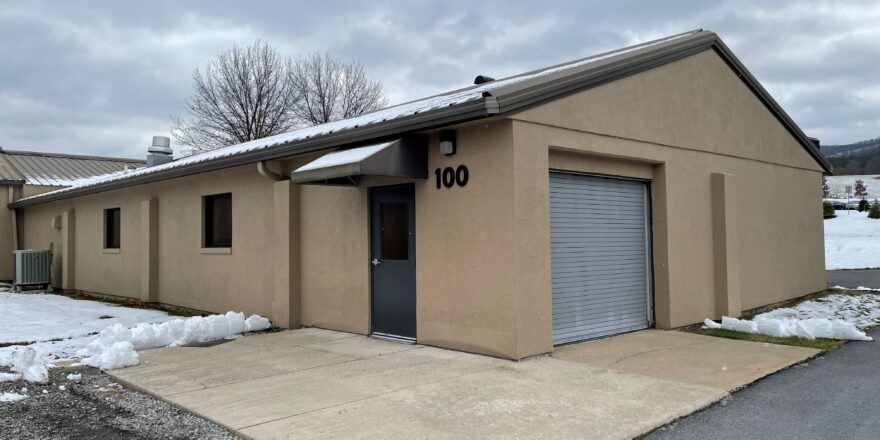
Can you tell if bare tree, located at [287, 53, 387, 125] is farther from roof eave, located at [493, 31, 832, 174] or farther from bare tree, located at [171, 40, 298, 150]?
roof eave, located at [493, 31, 832, 174]

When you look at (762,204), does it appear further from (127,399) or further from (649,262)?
(127,399)

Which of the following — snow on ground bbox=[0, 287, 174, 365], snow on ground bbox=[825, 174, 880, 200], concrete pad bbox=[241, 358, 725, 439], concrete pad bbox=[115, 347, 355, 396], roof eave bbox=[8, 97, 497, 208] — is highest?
snow on ground bbox=[825, 174, 880, 200]

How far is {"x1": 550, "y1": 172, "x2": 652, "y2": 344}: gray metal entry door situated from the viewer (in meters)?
7.83

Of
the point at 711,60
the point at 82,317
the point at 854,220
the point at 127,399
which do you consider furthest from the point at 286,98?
the point at 854,220

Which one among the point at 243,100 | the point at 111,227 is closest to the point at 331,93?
the point at 243,100

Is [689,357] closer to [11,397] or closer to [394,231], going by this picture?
[394,231]

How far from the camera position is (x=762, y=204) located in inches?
447

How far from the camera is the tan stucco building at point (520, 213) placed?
7020mm

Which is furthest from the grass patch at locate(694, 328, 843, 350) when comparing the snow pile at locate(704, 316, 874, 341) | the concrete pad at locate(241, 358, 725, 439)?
the concrete pad at locate(241, 358, 725, 439)

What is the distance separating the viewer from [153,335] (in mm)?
8180

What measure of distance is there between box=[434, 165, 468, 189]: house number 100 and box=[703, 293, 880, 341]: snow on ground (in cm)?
458

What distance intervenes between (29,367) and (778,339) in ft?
29.2

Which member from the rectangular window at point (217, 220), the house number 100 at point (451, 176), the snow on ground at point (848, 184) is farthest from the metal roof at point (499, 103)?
the snow on ground at point (848, 184)

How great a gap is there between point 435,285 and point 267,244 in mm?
3947
